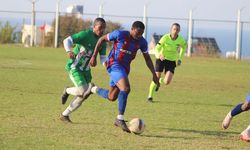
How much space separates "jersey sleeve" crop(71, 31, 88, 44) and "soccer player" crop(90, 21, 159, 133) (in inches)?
22.1

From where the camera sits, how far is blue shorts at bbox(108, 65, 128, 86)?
1084cm

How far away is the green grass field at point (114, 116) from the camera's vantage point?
9.59m

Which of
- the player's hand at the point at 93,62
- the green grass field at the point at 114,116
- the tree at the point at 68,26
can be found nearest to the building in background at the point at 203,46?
the tree at the point at 68,26

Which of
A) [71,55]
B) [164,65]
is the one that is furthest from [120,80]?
[164,65]

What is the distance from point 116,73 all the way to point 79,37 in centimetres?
104

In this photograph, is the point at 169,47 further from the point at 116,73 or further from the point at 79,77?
the point at 116,73

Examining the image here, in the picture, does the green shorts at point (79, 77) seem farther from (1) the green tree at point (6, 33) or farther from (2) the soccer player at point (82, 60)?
(1) the green tree at point (6, 33)

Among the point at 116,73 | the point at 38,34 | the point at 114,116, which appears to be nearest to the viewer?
the point at 116,73

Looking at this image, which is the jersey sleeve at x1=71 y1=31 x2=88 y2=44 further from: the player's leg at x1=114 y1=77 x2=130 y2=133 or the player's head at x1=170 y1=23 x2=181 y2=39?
the player's head at x1=170 y1=23 x2=181 y2=39

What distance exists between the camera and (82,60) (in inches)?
457

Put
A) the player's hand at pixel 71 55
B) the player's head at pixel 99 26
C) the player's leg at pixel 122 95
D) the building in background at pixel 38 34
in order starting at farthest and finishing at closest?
the building in background at pixel 38 34 < the player's head at pixel 99 26 < the player's hand at pixel 71 55 < the player's leg at pixel 122 95

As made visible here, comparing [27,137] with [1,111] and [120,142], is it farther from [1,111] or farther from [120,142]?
[1,111]

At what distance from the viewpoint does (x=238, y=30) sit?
42.0 m

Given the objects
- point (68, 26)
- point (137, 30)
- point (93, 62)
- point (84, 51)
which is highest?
point (68, 26)
